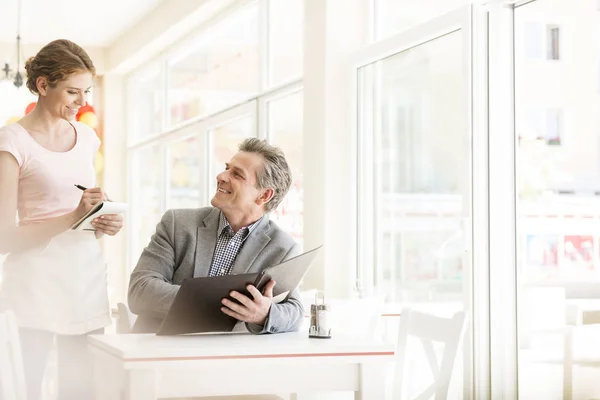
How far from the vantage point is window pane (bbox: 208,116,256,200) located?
6268 mm

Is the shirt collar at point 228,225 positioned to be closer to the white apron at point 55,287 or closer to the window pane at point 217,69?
the white apron at point 55,287

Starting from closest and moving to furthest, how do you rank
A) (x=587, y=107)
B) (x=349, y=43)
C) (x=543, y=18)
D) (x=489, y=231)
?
(x=587, y=107), (x=543, y=18), (x=489, y=231), (x=349, y=43)

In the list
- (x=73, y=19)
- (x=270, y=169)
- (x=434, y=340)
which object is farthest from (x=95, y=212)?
(x=73, y=19)

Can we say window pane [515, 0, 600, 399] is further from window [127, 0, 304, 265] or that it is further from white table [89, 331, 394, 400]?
window [127, 0, 304, 265]

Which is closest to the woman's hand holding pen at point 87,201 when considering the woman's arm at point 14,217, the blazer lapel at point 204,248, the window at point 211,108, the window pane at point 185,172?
the woman's arm at point 14,217

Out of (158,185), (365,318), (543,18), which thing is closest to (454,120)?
(543,18)

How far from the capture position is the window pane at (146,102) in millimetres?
8761

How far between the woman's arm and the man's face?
0.40 meters

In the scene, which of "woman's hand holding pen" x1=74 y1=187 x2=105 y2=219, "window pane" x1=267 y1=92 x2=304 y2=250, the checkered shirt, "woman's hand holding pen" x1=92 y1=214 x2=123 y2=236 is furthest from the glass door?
"woman's hand holding pen" x1=74 y1=187 x2=105 y2=219

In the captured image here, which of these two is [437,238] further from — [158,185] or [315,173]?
[158,185]

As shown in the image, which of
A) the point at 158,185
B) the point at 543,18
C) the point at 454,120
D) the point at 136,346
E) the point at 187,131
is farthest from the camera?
the point at 158,185

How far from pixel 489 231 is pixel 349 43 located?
158cm

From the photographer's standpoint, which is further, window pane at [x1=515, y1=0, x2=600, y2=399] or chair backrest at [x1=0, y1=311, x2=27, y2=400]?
window pane at [x1=515, y1=0, x2=600, y2=399]

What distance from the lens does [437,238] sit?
386cm
